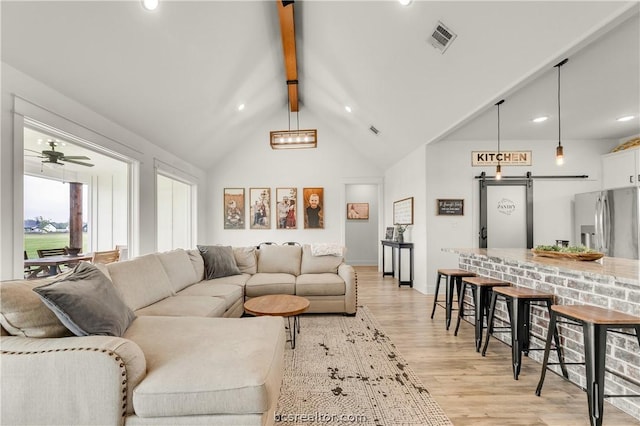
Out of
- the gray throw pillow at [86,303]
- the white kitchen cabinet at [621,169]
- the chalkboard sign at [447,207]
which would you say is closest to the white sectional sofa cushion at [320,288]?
the gray throw pillow at [86,303]

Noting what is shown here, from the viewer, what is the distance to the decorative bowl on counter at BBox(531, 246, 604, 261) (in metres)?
2.29

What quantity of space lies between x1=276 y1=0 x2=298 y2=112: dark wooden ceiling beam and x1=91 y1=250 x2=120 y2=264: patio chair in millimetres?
3490

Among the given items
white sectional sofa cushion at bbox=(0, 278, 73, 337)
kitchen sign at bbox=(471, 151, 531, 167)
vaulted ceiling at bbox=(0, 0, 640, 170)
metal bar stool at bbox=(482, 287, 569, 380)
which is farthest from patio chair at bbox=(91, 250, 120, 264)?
kitchen sign at bbox=(471, 151, 531, 167)

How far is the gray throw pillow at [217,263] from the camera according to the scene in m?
3.72

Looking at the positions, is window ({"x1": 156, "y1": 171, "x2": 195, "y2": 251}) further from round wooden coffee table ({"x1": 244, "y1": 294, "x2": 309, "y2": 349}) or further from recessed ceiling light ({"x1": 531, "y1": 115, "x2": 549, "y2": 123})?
recessed ceiling light ({"x1": 531, "y1": 115, "x2": 549, "y2": 123})

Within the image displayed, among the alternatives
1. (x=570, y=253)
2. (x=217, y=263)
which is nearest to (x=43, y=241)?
(x=217, y=263)

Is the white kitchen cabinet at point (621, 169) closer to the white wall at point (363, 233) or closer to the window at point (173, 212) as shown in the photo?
the white wall at point (363, 233)

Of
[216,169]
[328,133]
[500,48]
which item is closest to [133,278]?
[500,48]

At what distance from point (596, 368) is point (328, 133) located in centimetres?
593

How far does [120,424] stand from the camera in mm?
1238

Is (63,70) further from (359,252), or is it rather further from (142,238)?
(359,252)

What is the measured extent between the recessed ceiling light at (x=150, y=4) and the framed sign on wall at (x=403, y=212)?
4.35m

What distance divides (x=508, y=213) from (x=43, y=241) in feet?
20.5

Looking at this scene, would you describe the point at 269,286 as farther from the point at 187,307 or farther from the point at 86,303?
the point at 86,303
